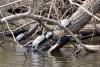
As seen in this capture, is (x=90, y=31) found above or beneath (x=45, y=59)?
above

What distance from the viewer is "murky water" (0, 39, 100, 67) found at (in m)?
6.89

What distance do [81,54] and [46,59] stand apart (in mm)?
1158

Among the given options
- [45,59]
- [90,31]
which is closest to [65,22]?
[45,59]

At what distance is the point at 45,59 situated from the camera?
7637mm

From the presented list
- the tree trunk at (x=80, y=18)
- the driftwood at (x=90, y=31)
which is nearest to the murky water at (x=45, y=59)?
the tree trunk at (x=80, y=18)

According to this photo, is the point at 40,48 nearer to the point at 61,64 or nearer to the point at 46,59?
the point at 46,59

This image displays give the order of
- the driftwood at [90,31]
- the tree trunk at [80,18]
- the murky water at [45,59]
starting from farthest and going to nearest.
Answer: the driftwood at [90,31], the tree trunk at [80,18], the murky water at [45,59]

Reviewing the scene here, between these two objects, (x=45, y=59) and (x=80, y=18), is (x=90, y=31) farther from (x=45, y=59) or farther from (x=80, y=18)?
(x=45, y=59)

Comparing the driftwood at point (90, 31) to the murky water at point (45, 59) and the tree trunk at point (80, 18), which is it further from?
the tree trunk at point (80, 18)

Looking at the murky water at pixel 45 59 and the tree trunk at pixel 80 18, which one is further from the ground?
the tree trunk at pixel 80 18

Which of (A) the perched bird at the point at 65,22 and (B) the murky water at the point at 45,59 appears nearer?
(B) the murky water at the point at 45,59

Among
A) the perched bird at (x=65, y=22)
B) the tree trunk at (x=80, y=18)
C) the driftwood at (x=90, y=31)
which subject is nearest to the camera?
the perched bird at (x=65, y=22)

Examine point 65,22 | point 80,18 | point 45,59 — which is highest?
point 80,18

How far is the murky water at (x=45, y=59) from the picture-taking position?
22.6 ft
